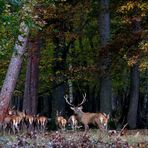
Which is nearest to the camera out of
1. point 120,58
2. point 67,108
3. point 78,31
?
point 120,58

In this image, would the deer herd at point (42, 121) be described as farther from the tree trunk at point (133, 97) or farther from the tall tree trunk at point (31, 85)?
the tree trunk at point (133, 97)

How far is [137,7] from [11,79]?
23.9 ft

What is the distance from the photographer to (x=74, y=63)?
3528 centimetres

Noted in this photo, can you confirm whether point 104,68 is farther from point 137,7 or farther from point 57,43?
point 57,43

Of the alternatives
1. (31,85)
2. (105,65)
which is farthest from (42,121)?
(105,65)

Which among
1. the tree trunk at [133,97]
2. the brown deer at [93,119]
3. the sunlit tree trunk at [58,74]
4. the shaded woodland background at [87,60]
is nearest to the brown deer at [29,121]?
the shaded woodland background at [87,60]

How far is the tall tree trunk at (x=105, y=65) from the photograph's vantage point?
26.0 metres

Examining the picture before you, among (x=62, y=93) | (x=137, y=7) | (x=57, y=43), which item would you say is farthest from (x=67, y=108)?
(x=137, y=7)

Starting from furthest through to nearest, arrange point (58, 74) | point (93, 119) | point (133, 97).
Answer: point (58, 74) < point (133, 97) < point (93, 119)

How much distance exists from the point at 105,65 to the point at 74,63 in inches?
364

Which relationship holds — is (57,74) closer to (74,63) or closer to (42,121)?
(74,63)

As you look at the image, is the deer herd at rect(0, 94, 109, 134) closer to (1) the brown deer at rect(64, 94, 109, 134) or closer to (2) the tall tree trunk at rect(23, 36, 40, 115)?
(1) the brown deer at rect(64, 94, 109, 134)

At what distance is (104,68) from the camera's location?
25938 mm

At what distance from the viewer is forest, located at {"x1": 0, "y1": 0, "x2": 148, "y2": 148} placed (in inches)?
666
